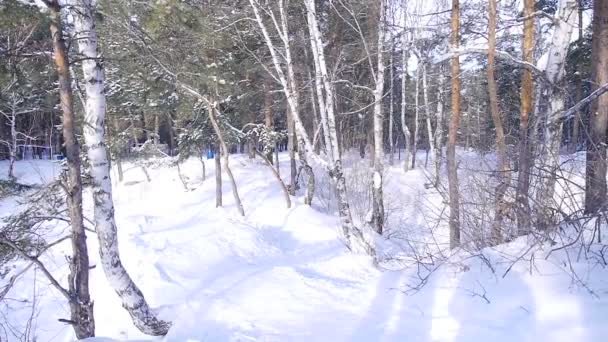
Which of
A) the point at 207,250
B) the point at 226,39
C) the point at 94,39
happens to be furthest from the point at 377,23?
the point at 94,39

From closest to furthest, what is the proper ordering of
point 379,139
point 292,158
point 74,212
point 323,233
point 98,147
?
point 74,212, point 98,147, point 379,139, point 323,233, point 292,158

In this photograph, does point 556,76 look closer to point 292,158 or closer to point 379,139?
point 379,139

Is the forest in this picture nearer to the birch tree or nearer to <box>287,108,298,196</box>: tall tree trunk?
the birch tree

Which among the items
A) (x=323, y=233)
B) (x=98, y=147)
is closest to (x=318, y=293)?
(x=98, y=147)

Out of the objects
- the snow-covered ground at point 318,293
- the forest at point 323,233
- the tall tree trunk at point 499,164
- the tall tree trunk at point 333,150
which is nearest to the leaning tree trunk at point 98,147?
the forest at point 323,233

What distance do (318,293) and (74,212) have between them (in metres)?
3.20

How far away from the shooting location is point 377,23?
482 inches

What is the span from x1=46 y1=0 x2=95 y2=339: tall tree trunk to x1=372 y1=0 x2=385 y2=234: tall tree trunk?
7.96 meters

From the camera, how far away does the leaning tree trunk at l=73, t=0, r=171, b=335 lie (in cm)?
539

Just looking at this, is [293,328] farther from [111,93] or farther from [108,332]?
[111,93]

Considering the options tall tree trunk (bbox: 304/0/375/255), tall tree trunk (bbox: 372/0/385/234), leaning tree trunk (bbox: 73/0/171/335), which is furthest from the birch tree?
leaning tree trunk (bbox: 73/0/171/335)

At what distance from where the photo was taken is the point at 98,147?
5.43 metres

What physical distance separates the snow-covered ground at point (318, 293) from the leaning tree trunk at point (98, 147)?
35.1 inches

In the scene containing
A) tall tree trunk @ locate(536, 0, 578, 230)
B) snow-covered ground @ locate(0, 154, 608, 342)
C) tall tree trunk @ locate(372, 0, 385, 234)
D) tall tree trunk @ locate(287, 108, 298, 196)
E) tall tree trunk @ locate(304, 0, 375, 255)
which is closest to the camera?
snow-covered ground @ locate(0, 154, 608, 342)
